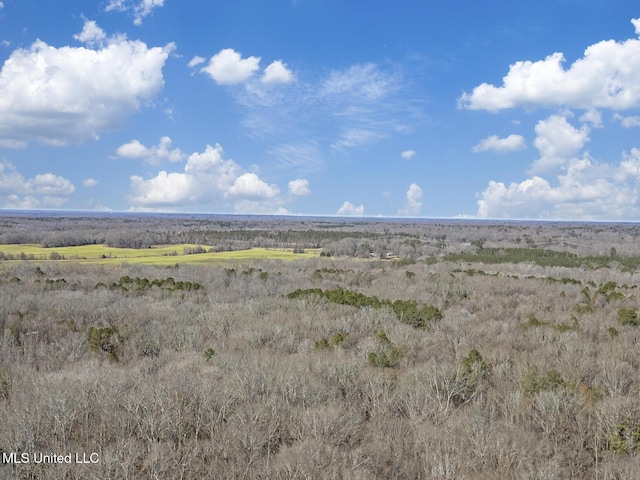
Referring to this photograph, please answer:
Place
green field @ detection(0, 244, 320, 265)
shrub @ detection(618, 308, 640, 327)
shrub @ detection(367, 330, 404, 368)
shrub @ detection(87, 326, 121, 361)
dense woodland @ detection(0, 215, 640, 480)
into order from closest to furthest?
1. dense woodland @ detection(0, 215, 640, 480)
2. shrub @ detection(367, 330, 404, 368)
3. shrub @ detection(87, 326, 121, 361)
4. shrub @ detection(618, 308, 640, 327)
5. green field @ detection(0, 244, 320, 265)

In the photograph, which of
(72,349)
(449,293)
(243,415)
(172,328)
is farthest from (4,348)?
(449,293)

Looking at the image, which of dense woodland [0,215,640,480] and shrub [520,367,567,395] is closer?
dense woodland [0,215,640,480]

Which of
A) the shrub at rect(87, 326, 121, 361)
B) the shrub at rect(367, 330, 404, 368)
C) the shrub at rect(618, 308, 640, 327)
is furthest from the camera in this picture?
the shrub at rect(618, 308, 640, 327)

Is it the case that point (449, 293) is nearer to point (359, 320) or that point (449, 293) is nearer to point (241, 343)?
point (359, 320)

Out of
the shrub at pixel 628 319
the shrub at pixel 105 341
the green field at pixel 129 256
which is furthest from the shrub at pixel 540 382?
the green field at pixel 129 256

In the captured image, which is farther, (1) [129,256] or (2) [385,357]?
(1) [129,256]

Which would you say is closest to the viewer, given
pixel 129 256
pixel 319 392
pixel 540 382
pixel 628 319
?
pixel 540 382

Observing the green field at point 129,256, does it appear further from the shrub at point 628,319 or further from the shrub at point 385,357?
the shrub at point 628,319

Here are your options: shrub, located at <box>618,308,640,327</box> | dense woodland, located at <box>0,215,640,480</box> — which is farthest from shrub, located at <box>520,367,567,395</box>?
shrub, located at <box>618,308,640,327</box>

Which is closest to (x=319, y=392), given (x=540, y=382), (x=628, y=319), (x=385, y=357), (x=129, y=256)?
(x=385, y=357)

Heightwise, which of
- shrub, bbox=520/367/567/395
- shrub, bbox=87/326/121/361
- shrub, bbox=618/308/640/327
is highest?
shrub, bbox=520/367/567/395

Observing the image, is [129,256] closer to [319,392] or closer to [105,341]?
[105,341]

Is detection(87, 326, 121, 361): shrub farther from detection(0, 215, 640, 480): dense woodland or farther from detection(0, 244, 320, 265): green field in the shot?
detection(0, 244, 320, 265): green field

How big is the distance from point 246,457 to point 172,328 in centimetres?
1373
